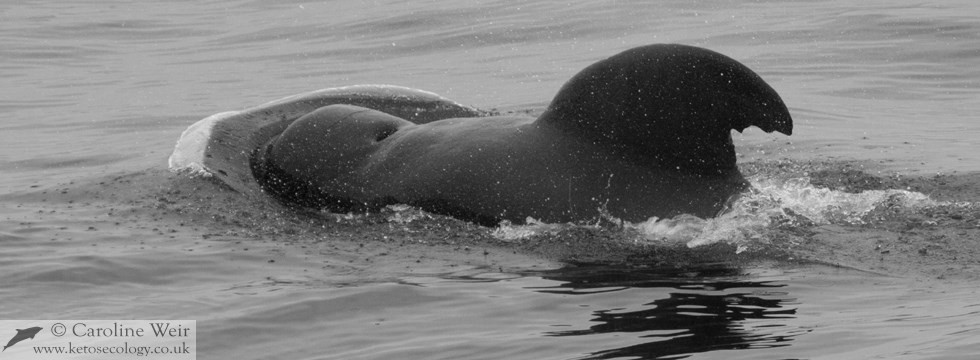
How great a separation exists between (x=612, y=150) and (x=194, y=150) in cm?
324

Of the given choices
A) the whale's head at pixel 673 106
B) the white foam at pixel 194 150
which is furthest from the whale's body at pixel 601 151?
the white foam at pixel 194 150

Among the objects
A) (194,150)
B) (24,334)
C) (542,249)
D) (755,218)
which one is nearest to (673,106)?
(755,218)

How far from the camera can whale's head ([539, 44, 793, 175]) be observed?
7910 mm

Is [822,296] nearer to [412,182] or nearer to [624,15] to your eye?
[412,182]

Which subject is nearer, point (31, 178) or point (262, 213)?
point (262, 213)

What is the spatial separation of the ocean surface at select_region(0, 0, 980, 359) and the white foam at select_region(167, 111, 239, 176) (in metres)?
0.16

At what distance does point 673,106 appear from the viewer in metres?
8.04

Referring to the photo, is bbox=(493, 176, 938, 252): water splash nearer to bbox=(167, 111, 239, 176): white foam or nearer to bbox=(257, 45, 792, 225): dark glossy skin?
bbox=(257, 45, 792, 225): dark glossy skin

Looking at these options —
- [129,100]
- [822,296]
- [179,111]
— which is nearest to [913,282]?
[822,296]

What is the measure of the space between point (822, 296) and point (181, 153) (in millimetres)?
4921

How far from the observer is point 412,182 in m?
8.73

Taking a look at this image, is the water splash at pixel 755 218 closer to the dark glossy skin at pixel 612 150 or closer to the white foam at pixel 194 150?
the dark glossy skin at pixel 612 150

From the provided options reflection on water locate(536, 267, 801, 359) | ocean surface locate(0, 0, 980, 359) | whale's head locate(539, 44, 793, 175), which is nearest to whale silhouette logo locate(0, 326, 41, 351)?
ocean surface locate(0, 0, 980, 359)

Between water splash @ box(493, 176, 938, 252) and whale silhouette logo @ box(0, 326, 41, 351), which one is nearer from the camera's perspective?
whale silhouette logo @ box(0, 326, 41, 351)
